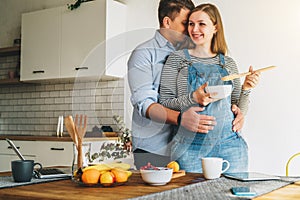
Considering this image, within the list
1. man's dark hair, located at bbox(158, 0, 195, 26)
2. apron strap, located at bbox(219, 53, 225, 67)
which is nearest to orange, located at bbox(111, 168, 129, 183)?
apron strap, located at bbox(219, 53, 225, 67)

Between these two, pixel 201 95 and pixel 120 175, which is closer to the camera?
pixel 120 175

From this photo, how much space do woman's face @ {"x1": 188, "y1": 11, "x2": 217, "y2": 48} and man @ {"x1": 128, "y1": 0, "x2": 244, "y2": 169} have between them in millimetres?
158

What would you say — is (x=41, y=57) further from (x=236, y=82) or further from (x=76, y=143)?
(x=76, y=143)

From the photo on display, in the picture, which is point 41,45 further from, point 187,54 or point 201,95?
point 201,95

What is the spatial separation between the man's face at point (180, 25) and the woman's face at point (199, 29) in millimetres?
39

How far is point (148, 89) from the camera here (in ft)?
8.67

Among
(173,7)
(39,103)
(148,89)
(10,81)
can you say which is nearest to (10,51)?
(10,81)

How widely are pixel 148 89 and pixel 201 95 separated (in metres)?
0.32

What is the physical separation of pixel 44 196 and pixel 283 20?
2778 mm

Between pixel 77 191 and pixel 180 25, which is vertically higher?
pixel 180 25

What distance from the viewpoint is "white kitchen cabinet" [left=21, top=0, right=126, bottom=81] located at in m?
4.41

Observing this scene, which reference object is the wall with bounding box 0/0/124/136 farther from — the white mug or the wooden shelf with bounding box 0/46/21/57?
the white mug

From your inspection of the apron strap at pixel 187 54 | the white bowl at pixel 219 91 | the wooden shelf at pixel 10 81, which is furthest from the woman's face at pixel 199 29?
the wooden shelf at pixel 10 81

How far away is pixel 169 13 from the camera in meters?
2.86
